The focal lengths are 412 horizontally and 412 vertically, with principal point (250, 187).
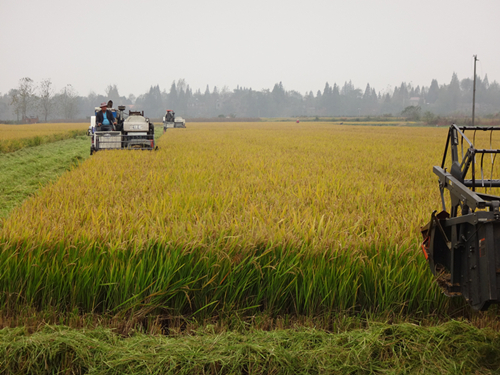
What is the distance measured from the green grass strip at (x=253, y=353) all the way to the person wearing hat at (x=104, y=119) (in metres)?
12.7

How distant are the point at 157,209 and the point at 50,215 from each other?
1.09 metres

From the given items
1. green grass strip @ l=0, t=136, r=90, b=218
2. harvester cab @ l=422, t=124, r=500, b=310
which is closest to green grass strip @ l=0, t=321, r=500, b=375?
harvester cab @ l=422, t=124, r=500, b=310

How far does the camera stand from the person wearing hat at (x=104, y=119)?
14320mm

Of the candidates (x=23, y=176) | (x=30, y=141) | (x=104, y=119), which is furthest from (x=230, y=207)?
(x=30, y=141)

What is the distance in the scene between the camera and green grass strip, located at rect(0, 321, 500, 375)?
2295mm

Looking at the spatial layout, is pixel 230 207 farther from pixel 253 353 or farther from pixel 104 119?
pixel 104 119

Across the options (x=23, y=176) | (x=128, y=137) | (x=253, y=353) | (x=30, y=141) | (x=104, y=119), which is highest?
(x=104, y=119)

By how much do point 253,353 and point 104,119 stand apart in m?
13.5

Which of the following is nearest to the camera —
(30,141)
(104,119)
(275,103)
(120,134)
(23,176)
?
(23,176)

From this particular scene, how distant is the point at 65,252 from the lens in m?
3.15

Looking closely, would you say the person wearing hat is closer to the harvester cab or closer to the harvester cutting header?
the harvester cutting header

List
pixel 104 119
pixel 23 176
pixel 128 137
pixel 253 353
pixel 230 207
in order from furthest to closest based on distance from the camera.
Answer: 1. pixel 128 137
2. pixel 104 119
3. pixel 23 176
4. pixel 230 207
5. pixel 253 353

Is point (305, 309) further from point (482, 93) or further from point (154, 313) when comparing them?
point (482, 93)

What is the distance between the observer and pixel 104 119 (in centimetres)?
1439
